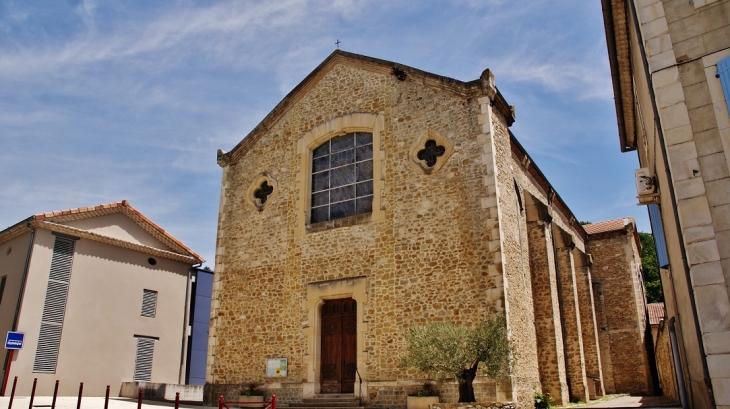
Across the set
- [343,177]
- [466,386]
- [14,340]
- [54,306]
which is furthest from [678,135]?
[54,306]

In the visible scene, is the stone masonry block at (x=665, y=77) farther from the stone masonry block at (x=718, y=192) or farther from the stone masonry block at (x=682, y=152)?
the stone masonry block at (x=718, y=192)

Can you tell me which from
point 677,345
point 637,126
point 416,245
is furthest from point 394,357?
point 637,126

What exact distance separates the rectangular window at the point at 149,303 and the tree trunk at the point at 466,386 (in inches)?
518

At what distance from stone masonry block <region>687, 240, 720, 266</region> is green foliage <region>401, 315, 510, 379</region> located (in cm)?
453

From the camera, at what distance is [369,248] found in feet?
44.6

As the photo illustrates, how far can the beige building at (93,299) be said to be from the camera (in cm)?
1633

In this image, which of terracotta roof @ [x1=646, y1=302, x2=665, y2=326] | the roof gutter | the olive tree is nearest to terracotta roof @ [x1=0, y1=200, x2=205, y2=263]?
the olive tree

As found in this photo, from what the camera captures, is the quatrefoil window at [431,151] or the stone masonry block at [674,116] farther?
the quatrefoil window at [431,151]

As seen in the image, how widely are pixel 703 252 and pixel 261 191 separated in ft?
39.6

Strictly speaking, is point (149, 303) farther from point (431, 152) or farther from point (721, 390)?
point (721, 390)

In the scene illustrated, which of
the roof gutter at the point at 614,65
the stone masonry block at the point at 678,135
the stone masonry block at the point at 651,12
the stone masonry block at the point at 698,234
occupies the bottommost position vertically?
the stone masonry block at the point at 698,234

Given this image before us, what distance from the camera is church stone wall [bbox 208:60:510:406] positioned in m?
12.4

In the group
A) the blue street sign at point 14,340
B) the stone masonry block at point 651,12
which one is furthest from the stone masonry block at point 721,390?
the blue street sign at point 14,340

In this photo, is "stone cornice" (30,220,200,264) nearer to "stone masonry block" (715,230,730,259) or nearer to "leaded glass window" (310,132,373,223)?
"leaded glass window" (310,132,373,223)
